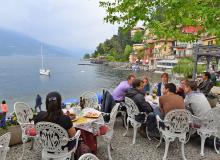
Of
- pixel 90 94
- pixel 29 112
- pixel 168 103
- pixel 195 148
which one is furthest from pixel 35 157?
pixel 195 148

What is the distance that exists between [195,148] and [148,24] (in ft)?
10.4

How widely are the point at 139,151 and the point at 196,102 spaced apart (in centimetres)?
162

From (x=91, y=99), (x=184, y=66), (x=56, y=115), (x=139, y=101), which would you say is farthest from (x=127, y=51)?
(x=56, y=115)

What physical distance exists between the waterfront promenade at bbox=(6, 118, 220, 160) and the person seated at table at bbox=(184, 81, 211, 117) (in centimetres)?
85

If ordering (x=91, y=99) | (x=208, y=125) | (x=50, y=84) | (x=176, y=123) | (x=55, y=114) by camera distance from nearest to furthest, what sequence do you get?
(x=55, y=114)
(x=176, y=123)
(x=208, y=125)
(x=91, y=99)
(x=50, y=84)

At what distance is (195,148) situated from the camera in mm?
5082

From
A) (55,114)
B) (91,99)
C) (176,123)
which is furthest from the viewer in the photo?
(91,99)

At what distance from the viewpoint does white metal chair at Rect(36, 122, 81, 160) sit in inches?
128

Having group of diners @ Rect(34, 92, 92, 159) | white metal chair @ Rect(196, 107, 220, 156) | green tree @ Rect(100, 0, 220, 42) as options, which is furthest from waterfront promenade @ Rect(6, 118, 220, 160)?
green tree @ Rect(100, 0, 220, 42)

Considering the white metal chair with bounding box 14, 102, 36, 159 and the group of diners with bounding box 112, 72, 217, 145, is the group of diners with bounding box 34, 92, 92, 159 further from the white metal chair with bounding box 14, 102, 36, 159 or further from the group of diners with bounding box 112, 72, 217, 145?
the group of diners with bounding box 112, 72, 217, 145

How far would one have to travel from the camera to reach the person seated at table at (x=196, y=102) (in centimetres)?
484

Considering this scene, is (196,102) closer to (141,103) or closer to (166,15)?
(141,103)

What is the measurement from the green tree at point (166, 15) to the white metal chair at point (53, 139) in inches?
115

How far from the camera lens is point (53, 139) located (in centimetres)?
331
